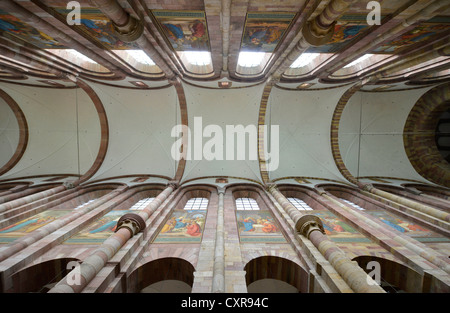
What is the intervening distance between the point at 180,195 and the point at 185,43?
7439 mm

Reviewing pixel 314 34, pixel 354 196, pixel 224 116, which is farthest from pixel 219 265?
pixel 224 116

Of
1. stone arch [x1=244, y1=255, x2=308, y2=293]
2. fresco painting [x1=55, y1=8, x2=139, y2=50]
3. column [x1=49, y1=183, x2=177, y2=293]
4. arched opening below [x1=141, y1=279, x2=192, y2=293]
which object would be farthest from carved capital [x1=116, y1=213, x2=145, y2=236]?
fresco painting [x1=55, y1=8, x2=139, y2=50]

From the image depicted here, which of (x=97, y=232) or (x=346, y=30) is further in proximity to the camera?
(x=97, y=232)

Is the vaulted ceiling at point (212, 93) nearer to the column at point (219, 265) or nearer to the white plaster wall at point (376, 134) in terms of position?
the white plaster wall at point (376, 134)

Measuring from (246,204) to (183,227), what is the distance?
15.5 ft

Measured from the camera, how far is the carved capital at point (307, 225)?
6.62 meters

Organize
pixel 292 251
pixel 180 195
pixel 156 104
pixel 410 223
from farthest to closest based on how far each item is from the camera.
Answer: pixel 156 104 < pixel 180 195 < pixel 410 223 < pixel 292 251

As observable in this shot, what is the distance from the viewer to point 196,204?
11.9 metres

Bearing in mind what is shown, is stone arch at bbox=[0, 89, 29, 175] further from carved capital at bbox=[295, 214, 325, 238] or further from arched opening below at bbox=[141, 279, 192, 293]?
carved capital at bbox=[295, 214, 325, 238]

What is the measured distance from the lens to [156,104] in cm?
1473

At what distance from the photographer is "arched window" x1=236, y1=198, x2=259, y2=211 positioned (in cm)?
1143

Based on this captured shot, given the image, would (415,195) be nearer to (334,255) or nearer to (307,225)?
(307,225)
